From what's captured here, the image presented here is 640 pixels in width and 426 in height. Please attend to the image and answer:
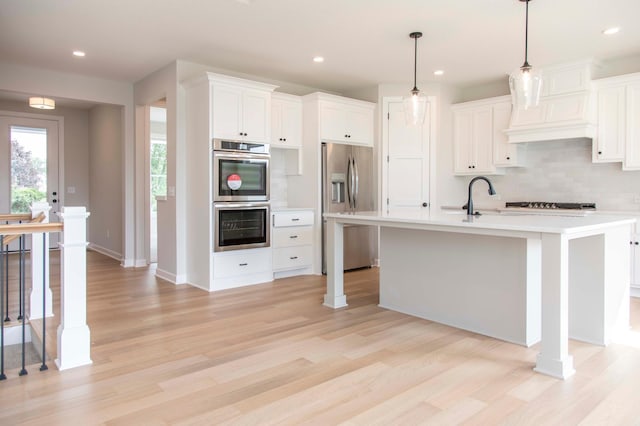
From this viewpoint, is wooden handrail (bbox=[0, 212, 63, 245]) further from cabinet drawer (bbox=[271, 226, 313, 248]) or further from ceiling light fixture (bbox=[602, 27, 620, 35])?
ceiling light fixture (bbox=[602, 27, 620, 35])

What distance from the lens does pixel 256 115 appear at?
4.82 m

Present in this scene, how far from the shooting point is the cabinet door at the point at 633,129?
4.44 m

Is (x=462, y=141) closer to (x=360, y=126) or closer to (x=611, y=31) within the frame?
(x=360, y=126)

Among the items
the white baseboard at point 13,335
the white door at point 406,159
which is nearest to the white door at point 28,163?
the white baseboard at point 13,335

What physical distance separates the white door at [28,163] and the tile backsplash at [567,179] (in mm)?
6897

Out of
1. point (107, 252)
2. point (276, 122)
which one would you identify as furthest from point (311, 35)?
point (107, 252)

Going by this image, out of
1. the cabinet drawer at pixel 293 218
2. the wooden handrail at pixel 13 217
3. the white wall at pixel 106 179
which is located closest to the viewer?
the wooden handrail at pixel 13 217

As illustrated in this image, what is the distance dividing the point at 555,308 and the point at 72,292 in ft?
8.97

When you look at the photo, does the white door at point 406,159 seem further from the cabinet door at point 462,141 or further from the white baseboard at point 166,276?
the white baseboard at point 166,276

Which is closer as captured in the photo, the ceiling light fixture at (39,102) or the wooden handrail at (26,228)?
the wooden handrail at (26,228)

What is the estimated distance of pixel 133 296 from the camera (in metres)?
4.32

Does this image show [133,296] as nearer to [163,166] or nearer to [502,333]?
[502,333]

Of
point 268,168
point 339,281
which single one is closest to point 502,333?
point 339,281

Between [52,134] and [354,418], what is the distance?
7536 millimetres
